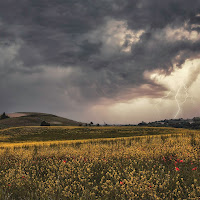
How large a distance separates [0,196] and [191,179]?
617 cm

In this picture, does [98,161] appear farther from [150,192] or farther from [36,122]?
[36,122]

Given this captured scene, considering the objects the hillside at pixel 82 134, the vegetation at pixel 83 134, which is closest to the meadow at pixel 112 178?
the hillside at pixel 82 134

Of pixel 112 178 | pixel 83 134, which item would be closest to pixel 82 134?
pixel 83 134

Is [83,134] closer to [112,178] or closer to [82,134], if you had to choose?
[82,134]

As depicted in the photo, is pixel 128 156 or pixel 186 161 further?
pixel 128 156

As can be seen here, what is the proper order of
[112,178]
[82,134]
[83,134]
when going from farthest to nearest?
1. [82,134]
2. [83,134]
3. [112,178]

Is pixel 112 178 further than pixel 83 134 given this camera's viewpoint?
No

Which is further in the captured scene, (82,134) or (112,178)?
(82,134)

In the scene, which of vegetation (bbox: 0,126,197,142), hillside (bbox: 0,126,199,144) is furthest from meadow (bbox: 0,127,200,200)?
vegetation (bbox: 0,126,197,142)

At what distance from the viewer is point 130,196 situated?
595cm

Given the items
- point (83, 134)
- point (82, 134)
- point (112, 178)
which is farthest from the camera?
point (82, 134)

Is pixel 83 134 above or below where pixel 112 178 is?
below

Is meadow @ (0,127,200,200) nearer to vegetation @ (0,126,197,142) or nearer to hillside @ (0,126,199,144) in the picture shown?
hillside @ (0,126,199,144)

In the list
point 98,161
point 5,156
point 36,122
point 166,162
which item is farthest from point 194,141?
point 36,122
